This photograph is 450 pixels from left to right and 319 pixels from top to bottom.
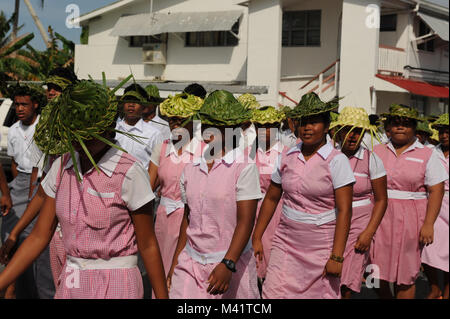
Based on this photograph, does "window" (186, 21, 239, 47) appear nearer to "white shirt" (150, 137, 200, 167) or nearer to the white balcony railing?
the white balcony railing

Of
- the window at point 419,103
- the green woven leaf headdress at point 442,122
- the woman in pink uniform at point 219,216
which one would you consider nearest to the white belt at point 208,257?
the woman in pink uniform at point 219,216

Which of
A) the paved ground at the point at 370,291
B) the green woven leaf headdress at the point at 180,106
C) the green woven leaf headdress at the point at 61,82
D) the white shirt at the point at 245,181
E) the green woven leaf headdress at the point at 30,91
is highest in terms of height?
the green woven leaf headdress at the point at 61,82

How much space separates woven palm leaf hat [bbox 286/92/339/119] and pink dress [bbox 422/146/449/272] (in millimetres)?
3119

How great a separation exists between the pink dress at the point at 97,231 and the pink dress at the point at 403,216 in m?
3.43

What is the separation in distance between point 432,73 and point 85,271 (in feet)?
68.9

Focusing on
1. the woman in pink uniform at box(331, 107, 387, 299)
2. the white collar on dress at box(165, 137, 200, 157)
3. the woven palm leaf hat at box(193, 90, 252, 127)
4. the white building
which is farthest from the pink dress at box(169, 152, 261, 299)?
the white building

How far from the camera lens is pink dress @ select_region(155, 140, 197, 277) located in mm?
5008

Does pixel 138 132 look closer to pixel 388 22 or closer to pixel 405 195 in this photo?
pixel 405 195

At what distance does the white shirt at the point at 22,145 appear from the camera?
18.8ft

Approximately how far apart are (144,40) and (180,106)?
18212 millimetres

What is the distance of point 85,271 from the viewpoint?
10.3 ft

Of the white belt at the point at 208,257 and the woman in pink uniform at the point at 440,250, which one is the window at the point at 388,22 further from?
the white belt at the point at 208,257

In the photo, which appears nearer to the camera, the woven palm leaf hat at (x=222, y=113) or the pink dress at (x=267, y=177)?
the woven palm leaf hat at (x=222, y=113)
